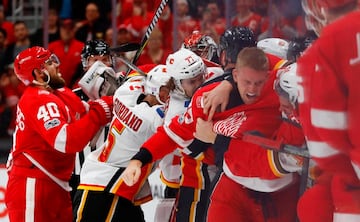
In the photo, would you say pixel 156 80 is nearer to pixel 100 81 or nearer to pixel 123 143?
pixel 123 143

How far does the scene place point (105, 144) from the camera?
5.31 m

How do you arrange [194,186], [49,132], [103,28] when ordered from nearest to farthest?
[49,132]
[194,186]
[103,28]

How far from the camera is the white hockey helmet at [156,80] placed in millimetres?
4957

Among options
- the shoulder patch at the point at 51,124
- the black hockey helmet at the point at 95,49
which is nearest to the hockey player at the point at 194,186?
the shoulder patch at the point at 51,124

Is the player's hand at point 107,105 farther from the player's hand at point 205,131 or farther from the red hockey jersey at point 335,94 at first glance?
the red hockey jersey at point 335,94

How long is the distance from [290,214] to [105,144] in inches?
52.1

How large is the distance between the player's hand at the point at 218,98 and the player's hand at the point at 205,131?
67 millimetres

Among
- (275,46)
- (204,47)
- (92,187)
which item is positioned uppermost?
(275,46)

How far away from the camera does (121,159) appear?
522cm

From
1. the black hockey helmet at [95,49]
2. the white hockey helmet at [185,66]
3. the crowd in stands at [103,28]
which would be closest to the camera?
the white hockey helmet at [185,66]

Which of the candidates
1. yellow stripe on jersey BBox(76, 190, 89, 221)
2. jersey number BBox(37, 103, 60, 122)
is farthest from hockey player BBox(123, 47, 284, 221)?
yellow stripe on jersey BBox(76, 190, 89, 221)

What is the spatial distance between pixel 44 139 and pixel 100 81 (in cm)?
60

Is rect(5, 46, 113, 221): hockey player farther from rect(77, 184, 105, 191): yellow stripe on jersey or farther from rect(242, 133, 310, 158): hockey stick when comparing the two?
rect(242, 133, 310, 158): hockey stick

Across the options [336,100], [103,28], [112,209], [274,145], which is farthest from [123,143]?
[103,28]
